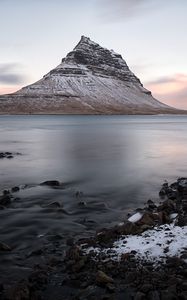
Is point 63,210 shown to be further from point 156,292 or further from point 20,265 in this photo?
point 156,292

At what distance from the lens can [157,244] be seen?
1431 cm

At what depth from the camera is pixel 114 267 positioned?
13117 mm

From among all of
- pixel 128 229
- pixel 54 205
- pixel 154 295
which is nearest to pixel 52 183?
pixel 54 205

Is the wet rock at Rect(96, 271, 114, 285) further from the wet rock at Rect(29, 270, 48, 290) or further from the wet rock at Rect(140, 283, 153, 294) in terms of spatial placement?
the wet rock at Rect(29, 270, 48, 290)

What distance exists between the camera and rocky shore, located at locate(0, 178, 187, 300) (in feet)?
39.3

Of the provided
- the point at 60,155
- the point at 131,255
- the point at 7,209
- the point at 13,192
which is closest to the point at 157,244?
the point at 131,255

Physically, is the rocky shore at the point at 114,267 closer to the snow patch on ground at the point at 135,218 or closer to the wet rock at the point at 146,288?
the wet rock at the point at 146,288

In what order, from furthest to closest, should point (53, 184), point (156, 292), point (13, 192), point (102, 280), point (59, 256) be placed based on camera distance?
point (53, 184) < point (13, 192) < point (59, 256) < point (102, 280) < point (156, 292)

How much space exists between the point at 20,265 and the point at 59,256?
4.83ft

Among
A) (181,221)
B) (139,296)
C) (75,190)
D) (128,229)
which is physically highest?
(181,221)

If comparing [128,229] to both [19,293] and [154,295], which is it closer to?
[154,295]

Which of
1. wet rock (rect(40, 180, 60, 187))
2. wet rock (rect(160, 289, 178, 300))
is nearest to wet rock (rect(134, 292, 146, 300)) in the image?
wet rock (rect(160, 289, 178, 300))

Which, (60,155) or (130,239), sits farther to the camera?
(60,155)

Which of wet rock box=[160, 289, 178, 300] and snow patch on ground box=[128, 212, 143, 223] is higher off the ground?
snow patch on ground box=[128, 212, 143, 223]
